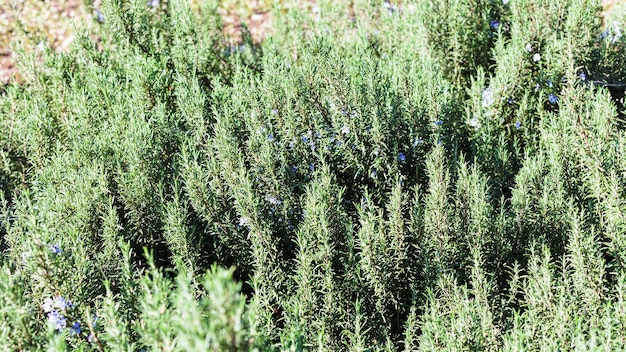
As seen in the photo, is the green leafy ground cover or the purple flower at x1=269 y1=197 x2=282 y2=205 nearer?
the green leafy ground cover

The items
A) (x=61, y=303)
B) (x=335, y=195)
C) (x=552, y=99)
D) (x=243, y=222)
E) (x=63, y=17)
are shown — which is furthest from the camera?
(x=63, y=17)

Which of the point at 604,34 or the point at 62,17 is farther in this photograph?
the point at 62,17

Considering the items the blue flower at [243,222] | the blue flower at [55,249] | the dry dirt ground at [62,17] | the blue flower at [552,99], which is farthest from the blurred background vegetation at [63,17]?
the blue flower at [55,249]

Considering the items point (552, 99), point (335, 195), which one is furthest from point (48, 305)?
point (552, 99)

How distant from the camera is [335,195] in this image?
2.68 meters

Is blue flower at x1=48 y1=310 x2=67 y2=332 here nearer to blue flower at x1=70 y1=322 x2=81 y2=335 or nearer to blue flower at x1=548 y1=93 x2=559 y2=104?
blue flower at x1=70 y1=322 x2=81 y2=335

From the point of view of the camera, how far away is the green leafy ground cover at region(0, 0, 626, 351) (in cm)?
217

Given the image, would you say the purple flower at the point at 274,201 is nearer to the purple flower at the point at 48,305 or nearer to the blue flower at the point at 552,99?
the purple flower at the point at 48,305

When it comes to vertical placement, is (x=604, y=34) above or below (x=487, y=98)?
above

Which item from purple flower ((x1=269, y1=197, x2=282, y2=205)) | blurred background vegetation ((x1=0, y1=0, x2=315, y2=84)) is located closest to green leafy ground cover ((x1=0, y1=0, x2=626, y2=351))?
purple flower ((x1=269, y1=197, x2=282, y2=205))

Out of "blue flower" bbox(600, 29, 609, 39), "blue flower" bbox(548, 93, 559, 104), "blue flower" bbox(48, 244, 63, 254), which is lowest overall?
"blue flower" bbox(48, 244, 63, 254)

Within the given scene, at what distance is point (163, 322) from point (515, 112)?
8.64ft

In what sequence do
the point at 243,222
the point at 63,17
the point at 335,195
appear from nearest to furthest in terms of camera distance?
1. the point at 243,222
2. the point at 335,195
3. the point at 63,17

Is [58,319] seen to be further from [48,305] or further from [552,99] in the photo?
[552,99]
